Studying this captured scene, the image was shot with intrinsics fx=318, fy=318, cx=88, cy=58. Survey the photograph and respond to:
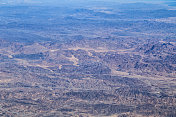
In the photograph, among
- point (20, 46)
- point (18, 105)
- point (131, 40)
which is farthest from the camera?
point (131, 40)

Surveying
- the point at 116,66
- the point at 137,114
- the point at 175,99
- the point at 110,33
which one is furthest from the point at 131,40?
the point at 137,114

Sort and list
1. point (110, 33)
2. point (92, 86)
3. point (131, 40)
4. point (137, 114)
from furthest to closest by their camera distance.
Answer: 1. point (110, 33)
2. point (131, 40)
3. point (92, 86)
4. point (137, 114)

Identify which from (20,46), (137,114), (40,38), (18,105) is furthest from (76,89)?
(40,38)

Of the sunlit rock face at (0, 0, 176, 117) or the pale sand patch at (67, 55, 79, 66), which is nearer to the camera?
the sunlit rock face at (0, 0, 176, 117)

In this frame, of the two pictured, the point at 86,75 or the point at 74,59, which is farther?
the point at 74,59

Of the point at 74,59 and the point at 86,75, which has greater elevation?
the point at 74,59

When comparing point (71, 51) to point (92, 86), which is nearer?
point (92, 86)

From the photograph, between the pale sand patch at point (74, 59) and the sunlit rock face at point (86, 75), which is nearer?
the sunlit rock face at point (86, 75)

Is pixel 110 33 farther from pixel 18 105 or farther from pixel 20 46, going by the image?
pixel 18 105

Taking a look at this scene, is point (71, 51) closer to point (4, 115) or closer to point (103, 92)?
point (103, 92)
